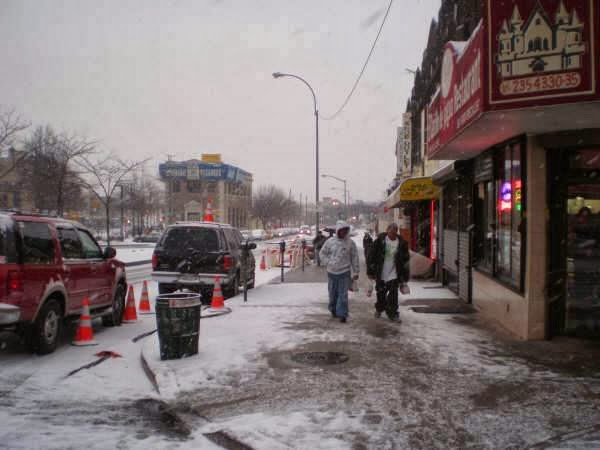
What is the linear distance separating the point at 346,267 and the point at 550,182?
359 centimetres

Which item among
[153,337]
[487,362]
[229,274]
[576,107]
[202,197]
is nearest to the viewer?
[576,107]

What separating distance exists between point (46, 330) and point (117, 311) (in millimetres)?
2744

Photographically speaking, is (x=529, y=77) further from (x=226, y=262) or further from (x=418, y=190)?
(x=418, y=190)

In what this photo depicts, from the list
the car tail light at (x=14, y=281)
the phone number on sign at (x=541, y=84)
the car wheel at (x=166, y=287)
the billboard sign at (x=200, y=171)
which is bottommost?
the car wheel at (x=166, y=287)

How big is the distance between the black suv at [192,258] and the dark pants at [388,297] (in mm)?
3652

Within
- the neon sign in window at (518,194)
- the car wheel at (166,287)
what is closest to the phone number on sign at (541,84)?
the neon sign in window at (518,194)

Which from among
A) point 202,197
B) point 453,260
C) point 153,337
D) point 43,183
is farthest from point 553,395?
point 202,197

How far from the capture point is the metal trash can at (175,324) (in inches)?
278

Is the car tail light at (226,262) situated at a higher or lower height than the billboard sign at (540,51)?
lower

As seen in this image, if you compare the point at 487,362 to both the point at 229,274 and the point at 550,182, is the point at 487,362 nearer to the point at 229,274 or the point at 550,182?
the point at 550,182

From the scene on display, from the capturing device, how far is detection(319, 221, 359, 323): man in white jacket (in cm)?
970

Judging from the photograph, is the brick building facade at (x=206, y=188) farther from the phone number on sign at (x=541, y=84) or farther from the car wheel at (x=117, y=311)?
the phone number on sign at (x=541, y=84)

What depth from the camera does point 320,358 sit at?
716 centimetres

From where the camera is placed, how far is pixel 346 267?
32.1ft
